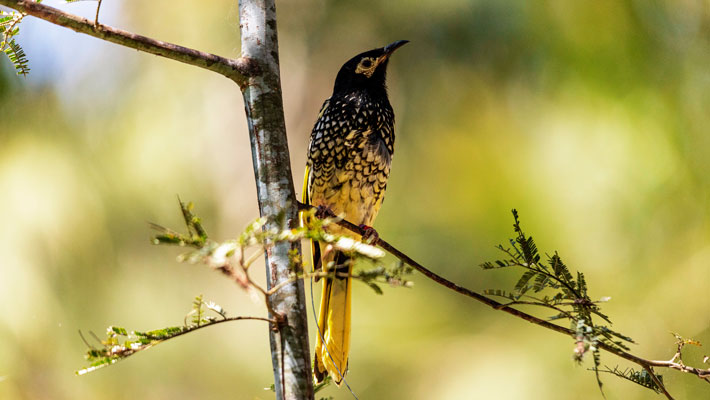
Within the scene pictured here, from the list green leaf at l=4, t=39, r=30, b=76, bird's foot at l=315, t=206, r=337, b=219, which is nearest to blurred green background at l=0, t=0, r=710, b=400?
bird's foot at l=315, t=206, r=337, b=219

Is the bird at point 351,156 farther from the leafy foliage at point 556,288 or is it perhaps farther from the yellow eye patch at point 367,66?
the leafy foliage at point 556,288

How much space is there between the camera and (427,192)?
6.95 metres

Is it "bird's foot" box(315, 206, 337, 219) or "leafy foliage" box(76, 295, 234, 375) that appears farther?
"bird's foot" box(315, 206, 337, 219)

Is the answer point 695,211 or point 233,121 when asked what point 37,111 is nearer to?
point 233,121

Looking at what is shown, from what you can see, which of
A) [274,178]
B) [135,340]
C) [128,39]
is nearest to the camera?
[135,340]

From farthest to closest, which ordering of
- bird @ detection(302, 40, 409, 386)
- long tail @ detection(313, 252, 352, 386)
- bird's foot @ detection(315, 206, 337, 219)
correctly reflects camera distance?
bird @ detection(302, 40, 409, 386) < bird's foot @ detection(315, 206, 337, 219) < long tail @ detection(313, 252, 352, 386)

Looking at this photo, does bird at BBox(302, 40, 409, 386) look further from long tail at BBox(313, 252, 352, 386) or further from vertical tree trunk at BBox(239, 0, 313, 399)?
vertical tree trunk at BBox(239, 0, 313, 399)

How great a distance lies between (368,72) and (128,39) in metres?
2.47

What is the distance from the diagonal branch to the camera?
5.55 ft

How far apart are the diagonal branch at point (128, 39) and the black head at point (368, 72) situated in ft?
6.92

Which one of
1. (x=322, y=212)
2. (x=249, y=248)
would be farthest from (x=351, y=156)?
(x=249, y=248)

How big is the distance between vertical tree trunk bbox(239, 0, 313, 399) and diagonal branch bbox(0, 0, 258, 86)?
0.18ft

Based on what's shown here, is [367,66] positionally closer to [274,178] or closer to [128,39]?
[274,178]

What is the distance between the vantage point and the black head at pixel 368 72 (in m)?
4.06
